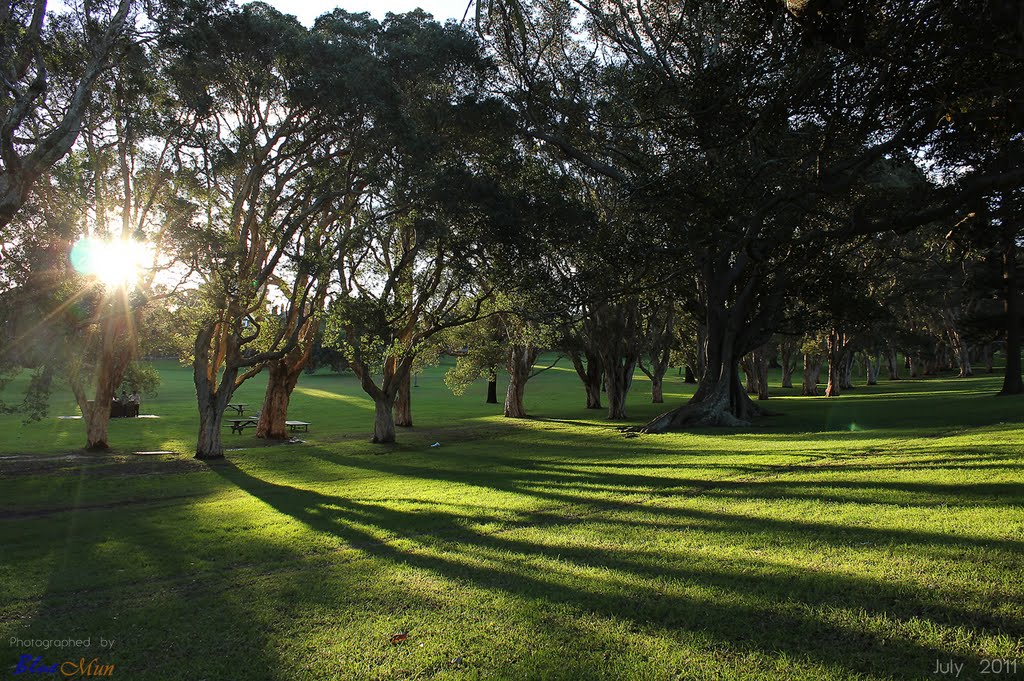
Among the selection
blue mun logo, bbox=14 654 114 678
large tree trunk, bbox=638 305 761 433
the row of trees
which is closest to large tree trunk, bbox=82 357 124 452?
the row of trees

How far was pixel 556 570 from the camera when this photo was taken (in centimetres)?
717

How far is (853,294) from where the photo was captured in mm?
28422

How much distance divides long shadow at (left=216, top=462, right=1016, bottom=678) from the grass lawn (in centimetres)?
3

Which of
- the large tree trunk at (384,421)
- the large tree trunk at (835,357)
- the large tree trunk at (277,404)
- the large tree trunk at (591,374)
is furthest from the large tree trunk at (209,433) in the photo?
the large tree trunk at (835,357)

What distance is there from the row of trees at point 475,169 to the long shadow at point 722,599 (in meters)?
5.57

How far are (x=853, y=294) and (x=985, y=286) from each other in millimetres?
10964

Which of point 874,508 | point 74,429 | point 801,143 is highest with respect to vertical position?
point 801,143

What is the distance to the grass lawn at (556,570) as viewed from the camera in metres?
4.95

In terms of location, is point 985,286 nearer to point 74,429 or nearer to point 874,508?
point 874,508

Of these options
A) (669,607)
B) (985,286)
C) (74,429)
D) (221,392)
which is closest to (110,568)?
(669,607)

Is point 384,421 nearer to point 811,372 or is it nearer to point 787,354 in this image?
point 811,372

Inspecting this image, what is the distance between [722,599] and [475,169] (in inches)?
717

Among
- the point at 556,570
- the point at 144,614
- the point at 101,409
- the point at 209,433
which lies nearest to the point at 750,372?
the point at 209,433

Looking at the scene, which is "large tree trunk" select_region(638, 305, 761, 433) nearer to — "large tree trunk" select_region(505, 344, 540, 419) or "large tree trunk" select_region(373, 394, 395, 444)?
"large tree trunk" select_region(373, 394, 395, 444)
